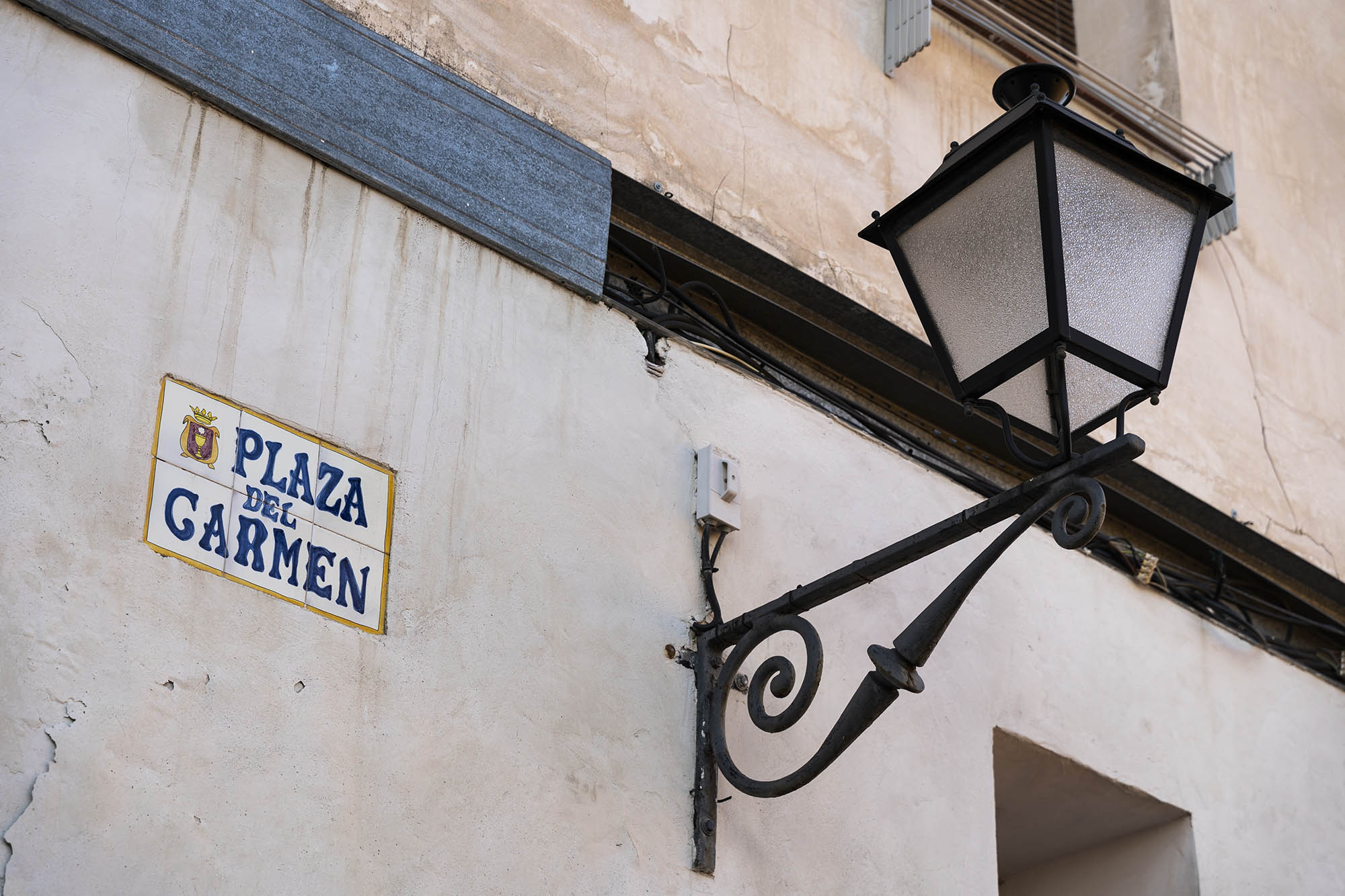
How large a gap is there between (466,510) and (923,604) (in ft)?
4.37

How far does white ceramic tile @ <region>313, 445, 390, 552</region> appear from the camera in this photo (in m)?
3.03

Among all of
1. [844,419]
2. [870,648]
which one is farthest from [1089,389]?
[844,419]

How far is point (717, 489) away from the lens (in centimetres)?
368

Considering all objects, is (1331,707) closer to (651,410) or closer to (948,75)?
(948,75)

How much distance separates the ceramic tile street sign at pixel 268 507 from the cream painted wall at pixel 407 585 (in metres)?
0.04

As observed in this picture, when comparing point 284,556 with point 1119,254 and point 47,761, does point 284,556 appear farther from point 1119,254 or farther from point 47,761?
point 1119,254

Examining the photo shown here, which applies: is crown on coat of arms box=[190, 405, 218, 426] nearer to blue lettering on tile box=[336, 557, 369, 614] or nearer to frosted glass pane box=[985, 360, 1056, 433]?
blue lettering on tile box=[336, 557, 369, 614]

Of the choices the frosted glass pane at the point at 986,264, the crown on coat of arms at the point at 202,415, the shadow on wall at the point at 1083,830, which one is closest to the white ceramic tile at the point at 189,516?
the crown on coat of arms at the point at 202,415

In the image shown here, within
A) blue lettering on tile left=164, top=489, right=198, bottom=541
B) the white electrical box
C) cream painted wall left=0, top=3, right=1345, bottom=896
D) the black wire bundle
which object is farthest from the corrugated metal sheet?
blue lettering on tile left=164, top=489, right=198, bottom=541

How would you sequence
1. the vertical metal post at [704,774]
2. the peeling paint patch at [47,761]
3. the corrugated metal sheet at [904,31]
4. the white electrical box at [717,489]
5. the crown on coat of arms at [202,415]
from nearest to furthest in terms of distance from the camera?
the peeling paint patch at [47,761]
the crown on coat of arms at [202,415]
the vertical metal post at [704,774]
the white electrical box at [717,489]
the corrugated metal sheet at [904,31]

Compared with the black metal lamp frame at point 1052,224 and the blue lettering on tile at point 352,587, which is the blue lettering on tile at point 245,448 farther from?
the black metal lamp frame at point 1052,224

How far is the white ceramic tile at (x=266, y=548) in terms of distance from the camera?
2865 mm

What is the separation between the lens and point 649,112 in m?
4.14

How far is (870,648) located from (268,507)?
43.5 inches
